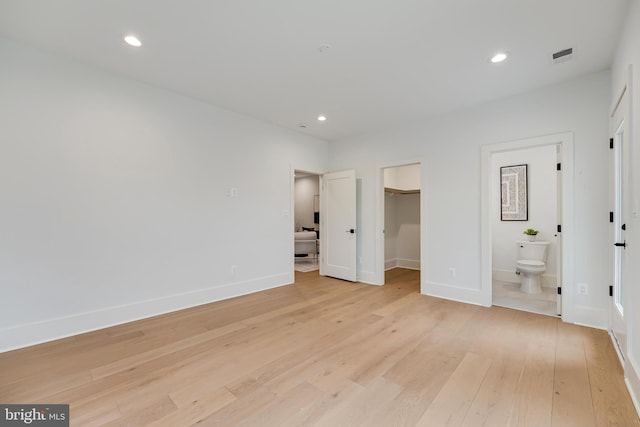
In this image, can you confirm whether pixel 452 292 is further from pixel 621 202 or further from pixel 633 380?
pixel 633 380

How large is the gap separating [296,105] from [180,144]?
1619mm

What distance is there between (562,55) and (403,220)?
419 centimetres

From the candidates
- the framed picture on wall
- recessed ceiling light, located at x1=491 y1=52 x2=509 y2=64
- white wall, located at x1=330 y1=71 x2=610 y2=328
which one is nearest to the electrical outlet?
white wall, located at x1=330 y1=71 x2=610 y2=328

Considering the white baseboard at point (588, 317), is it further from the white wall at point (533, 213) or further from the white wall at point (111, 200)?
the white wall at point (111, 200)

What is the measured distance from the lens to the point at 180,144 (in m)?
3.62

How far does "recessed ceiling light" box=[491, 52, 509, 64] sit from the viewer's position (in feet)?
8.65

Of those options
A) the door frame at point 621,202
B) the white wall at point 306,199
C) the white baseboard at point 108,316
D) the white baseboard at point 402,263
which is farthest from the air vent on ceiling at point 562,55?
the white wall at point 306,199

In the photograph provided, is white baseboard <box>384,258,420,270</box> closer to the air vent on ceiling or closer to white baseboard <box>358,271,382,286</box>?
white baseboard <box>358,271,382,286</box>

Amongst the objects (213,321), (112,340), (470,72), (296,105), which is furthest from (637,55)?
(112,340)

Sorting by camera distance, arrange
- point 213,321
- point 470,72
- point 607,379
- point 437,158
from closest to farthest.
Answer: point 607,379 → point 470,72 → point 213,321 → point 437,158

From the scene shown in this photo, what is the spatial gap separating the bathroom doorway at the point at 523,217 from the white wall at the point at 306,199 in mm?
5657

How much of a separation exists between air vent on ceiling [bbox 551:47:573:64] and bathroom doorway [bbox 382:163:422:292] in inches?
131

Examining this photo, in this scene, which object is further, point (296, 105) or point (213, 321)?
point (296, 105)

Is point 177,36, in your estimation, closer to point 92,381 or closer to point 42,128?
point 42,128
